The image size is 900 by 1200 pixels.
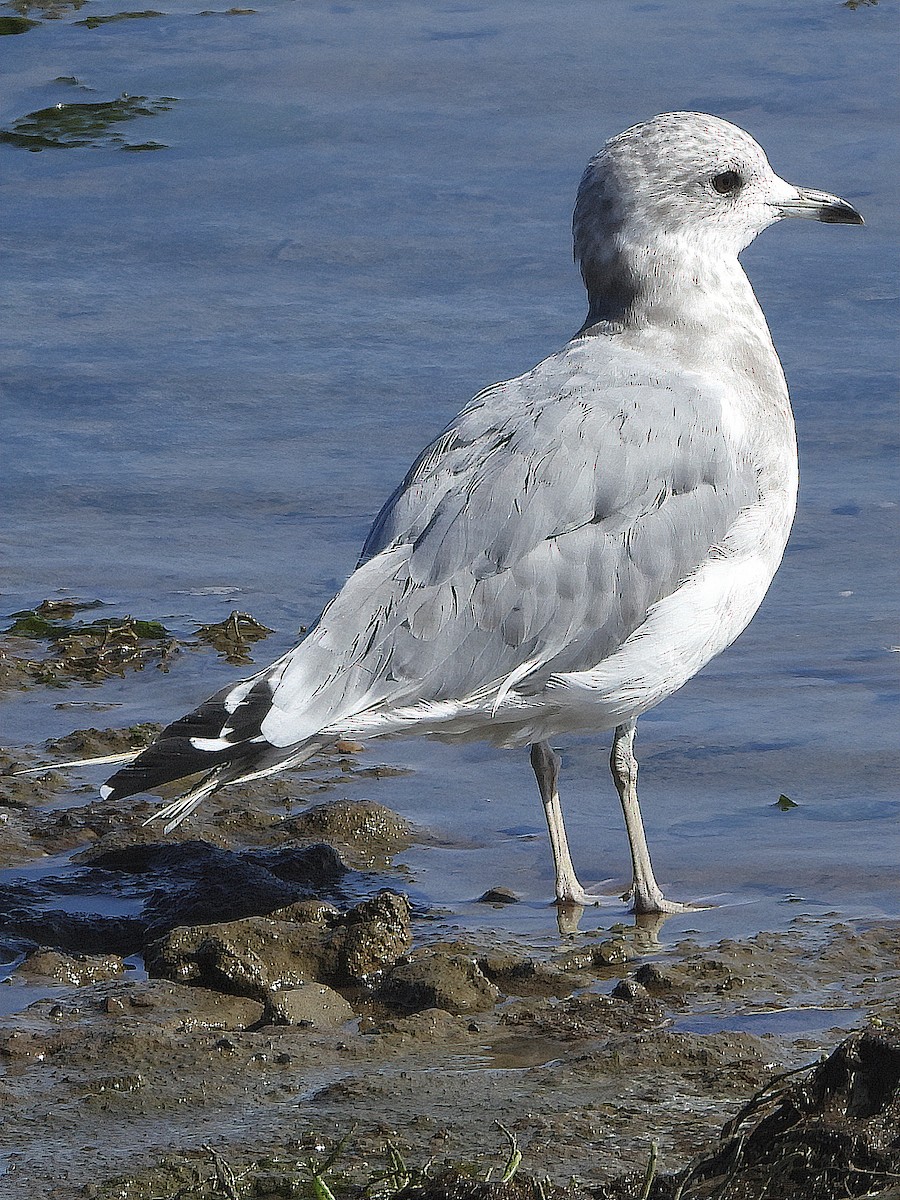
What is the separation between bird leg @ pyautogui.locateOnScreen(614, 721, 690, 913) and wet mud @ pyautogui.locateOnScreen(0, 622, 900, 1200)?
10 centimetres

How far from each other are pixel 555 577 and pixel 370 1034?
4.41ft

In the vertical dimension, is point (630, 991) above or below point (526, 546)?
below

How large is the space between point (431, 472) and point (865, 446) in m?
3.69

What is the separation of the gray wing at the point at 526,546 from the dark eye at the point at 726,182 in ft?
2.76

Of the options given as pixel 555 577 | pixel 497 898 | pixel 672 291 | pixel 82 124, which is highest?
pixel 672 291

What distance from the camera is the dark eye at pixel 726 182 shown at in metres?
6.05

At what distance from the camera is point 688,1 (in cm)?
1424

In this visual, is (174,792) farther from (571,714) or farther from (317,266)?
(317,266)

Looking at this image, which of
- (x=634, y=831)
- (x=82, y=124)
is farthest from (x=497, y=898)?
(x=82, y=124)

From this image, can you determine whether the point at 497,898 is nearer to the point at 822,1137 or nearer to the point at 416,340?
the point at 822,1137

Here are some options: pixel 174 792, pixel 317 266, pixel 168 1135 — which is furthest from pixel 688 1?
pixel 168 1135

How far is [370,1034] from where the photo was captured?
4.69 metres

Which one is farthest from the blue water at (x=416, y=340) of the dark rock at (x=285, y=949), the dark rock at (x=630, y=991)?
the dark rock at (x=630, y=991)

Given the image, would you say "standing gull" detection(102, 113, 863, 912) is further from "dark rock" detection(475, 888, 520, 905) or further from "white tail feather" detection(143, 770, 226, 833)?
"dark rock" detection(475, 888, 520, 905)
